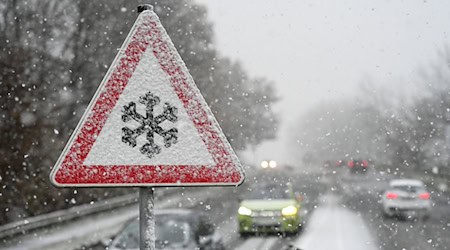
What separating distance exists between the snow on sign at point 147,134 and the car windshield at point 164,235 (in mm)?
7293

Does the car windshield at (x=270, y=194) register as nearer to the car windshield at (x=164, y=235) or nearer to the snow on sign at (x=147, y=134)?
the car windshield at (x=164, y=235)

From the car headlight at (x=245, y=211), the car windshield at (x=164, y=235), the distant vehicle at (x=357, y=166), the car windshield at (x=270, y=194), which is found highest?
the distant vehicle at (x=357, y=166)

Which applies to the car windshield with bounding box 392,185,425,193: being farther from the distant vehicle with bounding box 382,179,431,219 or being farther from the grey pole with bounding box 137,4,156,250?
the grey pole with bounding box 137,4,156,250

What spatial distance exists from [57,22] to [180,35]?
9.34 m

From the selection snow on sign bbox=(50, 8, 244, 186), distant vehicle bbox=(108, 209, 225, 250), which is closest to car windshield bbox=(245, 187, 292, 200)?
distant vehicle bbox=(108, 209, 225, 250)

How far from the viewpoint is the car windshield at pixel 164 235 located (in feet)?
35.5

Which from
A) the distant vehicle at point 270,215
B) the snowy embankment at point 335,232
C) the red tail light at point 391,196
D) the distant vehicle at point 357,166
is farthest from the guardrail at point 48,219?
the distant vehicle at point 357,166

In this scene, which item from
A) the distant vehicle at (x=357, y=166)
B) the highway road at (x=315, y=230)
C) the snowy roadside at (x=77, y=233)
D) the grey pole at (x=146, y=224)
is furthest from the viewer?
the distant vehicle at (x=357, y=166)

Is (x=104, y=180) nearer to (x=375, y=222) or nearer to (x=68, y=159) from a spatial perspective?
(x=68, y=159)

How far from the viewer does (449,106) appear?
203 feet

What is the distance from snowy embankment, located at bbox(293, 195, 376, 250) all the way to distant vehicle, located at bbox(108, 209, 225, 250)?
12.9 ft

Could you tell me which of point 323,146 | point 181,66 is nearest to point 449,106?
point 181,66

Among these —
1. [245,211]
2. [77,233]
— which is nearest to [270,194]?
[245,211]

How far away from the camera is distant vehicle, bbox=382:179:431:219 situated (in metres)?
28.6
